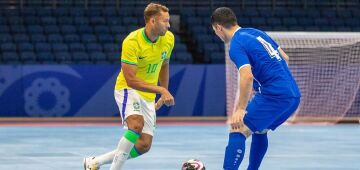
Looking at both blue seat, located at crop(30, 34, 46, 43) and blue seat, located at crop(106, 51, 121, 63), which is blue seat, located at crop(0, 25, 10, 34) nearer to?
blue seat, located at crop(30, 34, 46, 43)

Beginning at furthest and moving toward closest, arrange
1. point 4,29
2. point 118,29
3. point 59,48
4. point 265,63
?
point 118,29 < point 4,29 < point 59,48 < point 265,63

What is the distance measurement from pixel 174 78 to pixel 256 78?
1222 cm

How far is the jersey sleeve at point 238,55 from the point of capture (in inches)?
293

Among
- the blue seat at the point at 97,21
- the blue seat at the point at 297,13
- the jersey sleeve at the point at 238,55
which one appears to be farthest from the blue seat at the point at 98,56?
the jersey sleeve at the point at 238,55

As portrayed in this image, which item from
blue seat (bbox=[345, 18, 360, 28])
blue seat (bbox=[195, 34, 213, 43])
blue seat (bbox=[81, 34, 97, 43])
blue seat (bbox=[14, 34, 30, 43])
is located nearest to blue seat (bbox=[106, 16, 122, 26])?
blue seat (bbox=[81, 34, 97, 43])

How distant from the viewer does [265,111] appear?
780 cm

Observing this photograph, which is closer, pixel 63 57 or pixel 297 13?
pixel 63 57

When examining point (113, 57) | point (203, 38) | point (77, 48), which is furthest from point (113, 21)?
point (203, 38)

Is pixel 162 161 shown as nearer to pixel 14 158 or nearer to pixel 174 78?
pixel 14 158

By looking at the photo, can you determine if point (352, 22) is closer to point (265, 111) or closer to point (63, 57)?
point (63, 57)

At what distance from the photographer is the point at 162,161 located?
10922 mm

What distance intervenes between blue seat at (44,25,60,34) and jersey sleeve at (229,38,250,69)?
14861 millimetres

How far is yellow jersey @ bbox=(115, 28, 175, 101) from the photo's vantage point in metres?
8.26

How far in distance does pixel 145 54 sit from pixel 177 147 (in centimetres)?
481
